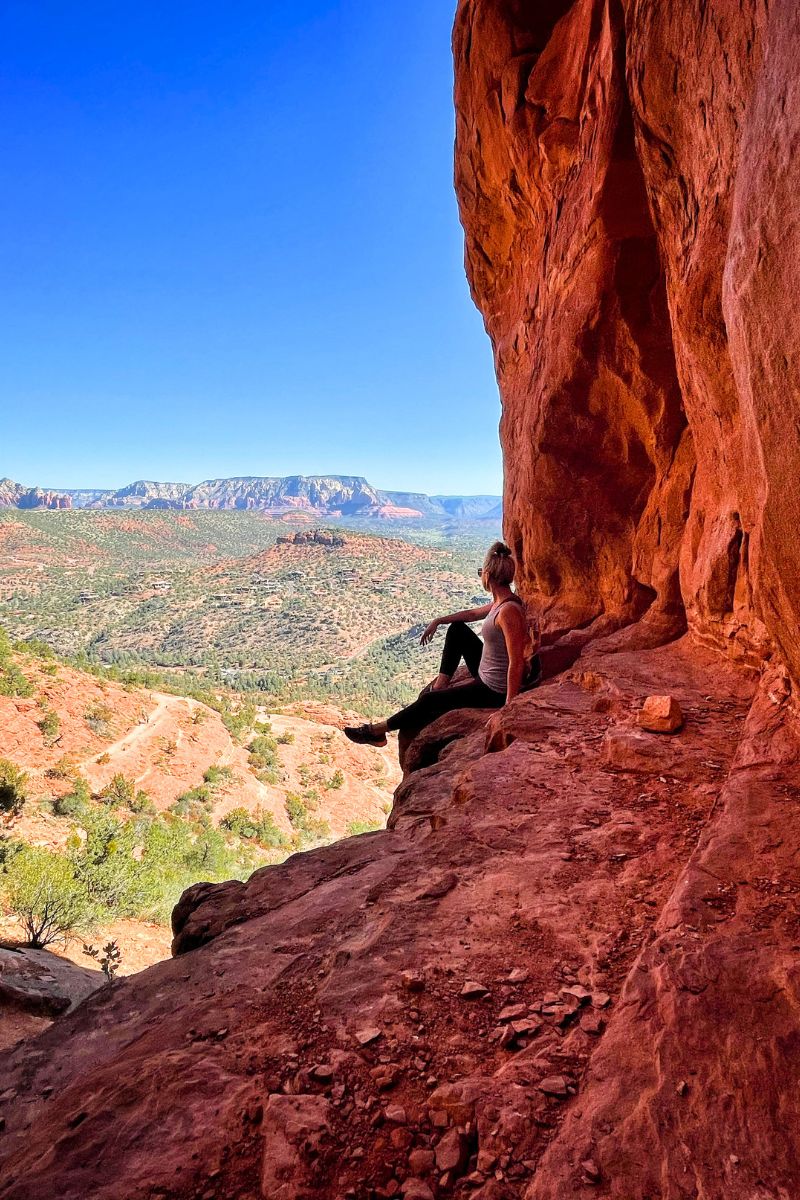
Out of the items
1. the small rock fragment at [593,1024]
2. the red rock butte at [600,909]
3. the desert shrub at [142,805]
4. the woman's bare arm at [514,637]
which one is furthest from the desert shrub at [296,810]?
the small rock fragment at [593,1024]

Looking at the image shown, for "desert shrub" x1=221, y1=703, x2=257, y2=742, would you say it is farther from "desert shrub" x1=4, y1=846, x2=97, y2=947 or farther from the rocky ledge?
the rocky ledge

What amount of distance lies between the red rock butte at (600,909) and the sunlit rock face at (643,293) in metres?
0.04

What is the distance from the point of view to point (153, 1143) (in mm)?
2094

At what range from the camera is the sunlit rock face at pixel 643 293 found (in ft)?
9.50

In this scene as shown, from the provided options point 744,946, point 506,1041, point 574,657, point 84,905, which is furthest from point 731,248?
point 84,905

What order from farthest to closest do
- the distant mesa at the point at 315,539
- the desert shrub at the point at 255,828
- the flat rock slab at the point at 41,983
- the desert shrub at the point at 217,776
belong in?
the distant mesa at the point at 315,539 < the desert shrub at the point at 217,776 < the desert shrub at the point at 255,828 < the flat rock slab at the point at 41,983

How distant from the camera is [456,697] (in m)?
7.39

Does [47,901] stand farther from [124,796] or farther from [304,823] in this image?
[304,823]

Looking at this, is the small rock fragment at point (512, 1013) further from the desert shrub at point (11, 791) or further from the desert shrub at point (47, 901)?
the desert shrub at point (11, 791)

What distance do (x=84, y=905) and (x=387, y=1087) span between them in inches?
664

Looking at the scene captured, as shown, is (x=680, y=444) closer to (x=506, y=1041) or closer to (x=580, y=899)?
(x=580, y=899)

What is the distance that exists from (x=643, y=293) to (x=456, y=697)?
5406mm

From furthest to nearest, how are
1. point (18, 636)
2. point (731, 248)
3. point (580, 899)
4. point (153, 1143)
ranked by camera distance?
point (18, 636)
point (731, 248)
point (580, 899)
point (153, 1143)

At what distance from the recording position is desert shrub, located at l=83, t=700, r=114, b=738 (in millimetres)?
35312
